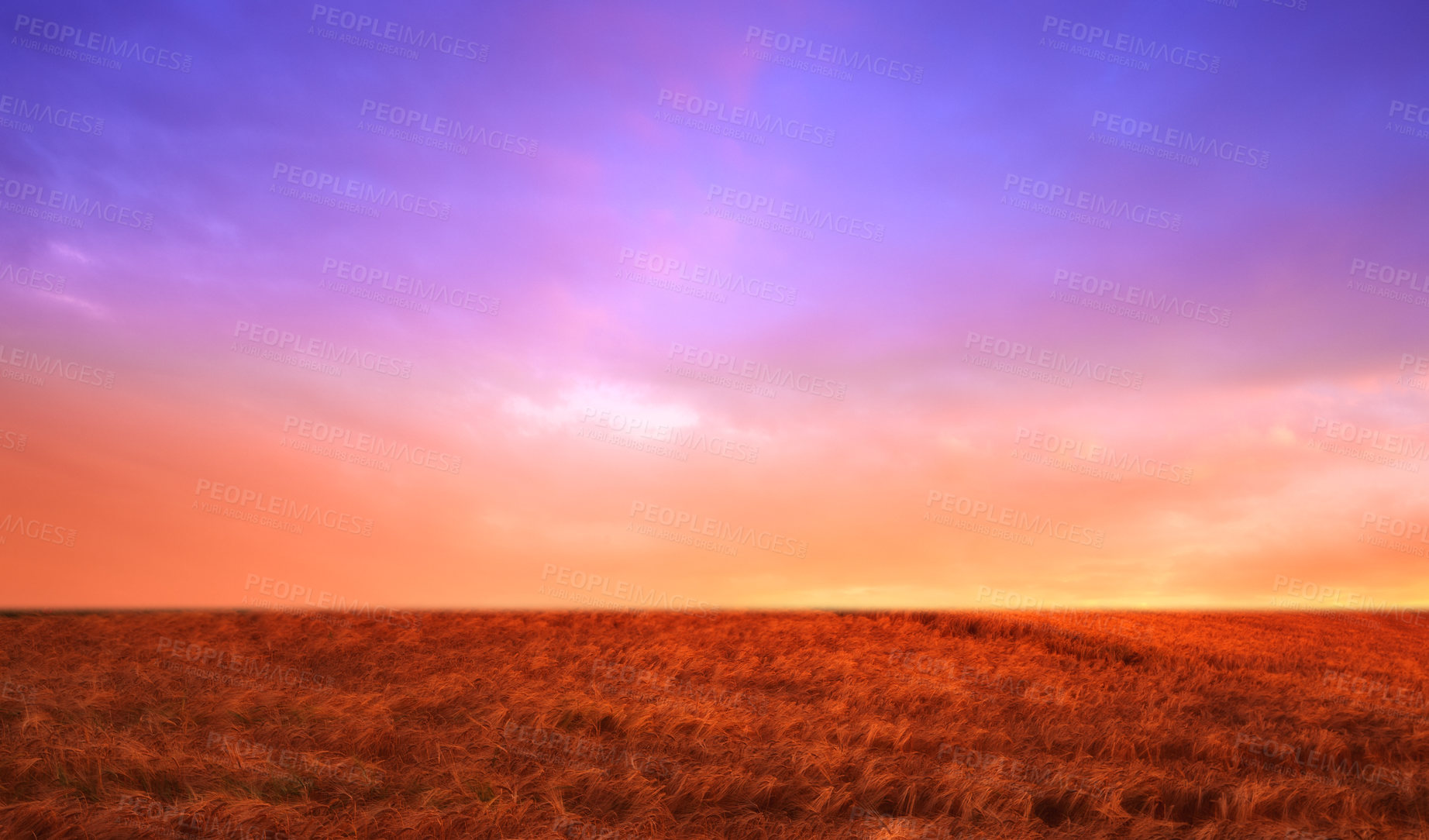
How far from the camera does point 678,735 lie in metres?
7.70

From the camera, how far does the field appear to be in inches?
231

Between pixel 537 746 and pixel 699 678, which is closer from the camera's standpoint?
pixel 537 746

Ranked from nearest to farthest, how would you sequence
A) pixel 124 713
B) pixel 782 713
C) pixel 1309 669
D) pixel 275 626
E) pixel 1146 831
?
pixel 1146 831
pixel 124 713
pixel 782 713
pixel 1309 669
pixel 275 626

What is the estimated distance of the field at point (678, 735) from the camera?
5859mm

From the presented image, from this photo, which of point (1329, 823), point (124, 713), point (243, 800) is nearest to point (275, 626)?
point (124, 713)

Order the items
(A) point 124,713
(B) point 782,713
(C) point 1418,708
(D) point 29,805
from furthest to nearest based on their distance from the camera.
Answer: (C) point 1418,708 < (B) point 782,713 < (A) point 124,713 < (D) point 29,805

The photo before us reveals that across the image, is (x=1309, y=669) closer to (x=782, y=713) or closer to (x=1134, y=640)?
(x=1134, y=640)

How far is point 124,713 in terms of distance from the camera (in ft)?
25.8

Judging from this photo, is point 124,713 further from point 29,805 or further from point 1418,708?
point 1418,708

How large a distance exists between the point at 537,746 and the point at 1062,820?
4910 millimetres

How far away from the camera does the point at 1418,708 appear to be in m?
10.5

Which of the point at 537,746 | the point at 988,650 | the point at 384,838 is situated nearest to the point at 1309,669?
the point at 988,650

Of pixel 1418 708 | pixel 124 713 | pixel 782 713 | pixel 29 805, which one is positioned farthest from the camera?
pixel 1418 708

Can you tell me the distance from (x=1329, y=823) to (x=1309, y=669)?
27.0ft
